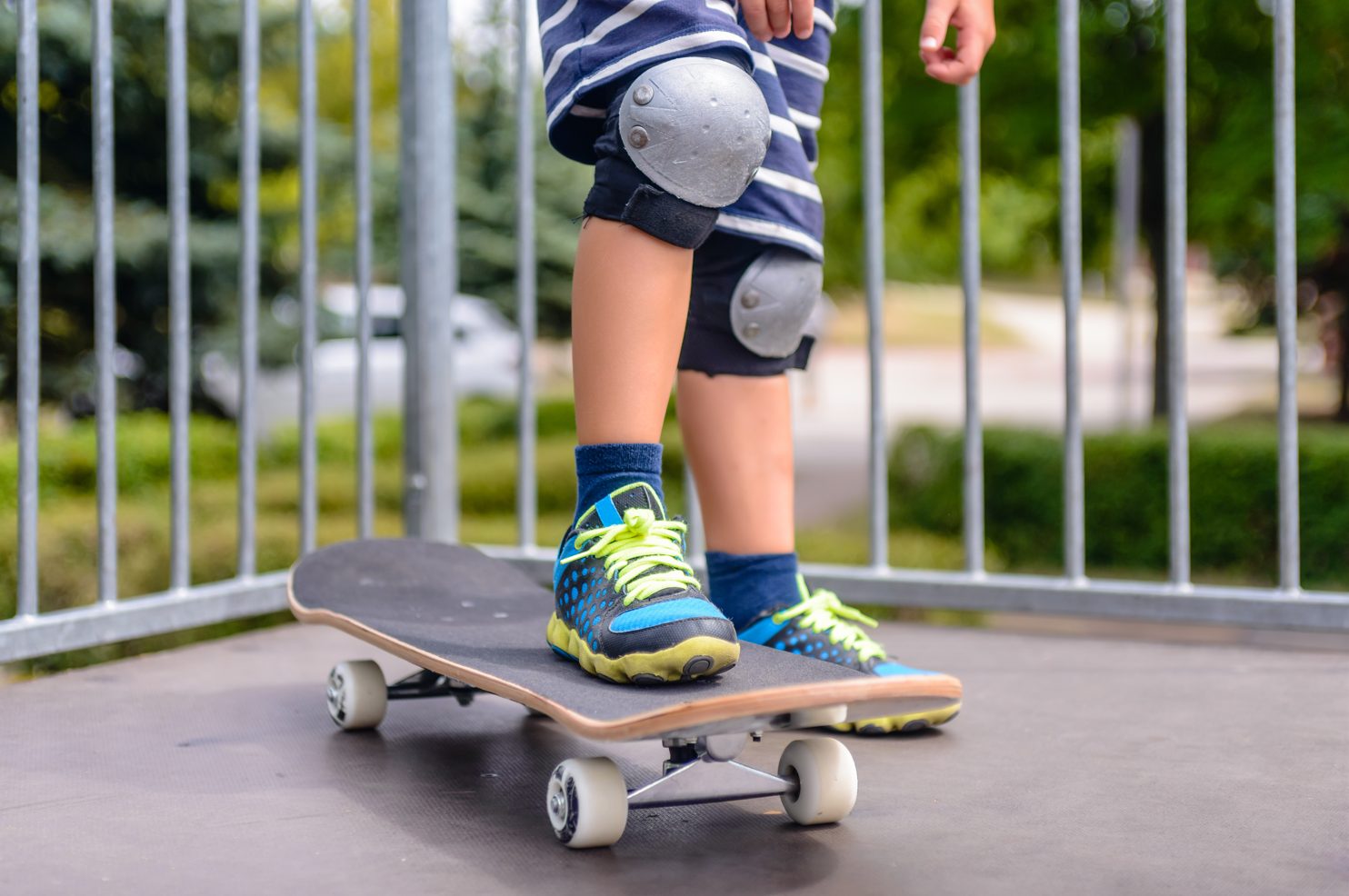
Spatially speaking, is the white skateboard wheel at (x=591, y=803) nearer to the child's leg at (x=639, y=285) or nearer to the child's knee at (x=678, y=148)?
the child's leg at (x=639, y=285)

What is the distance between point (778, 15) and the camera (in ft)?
4.71

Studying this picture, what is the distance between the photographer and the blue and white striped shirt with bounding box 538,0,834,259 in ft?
4.58

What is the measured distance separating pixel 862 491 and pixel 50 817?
26.7ft

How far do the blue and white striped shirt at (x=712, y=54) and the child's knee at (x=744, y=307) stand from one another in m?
0.03

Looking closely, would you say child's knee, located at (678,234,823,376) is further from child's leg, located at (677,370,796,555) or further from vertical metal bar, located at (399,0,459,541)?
vertical metal bar, located at (399,0,459,541)

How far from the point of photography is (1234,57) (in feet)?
24.9

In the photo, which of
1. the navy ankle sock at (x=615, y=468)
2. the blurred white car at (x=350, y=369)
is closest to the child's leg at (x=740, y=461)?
the navy ankle sock at (x=615, y=468)

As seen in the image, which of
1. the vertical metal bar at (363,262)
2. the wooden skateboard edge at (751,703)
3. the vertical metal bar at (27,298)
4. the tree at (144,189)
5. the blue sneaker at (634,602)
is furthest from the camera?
the tree at (144,189)

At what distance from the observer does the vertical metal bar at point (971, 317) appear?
85.6 inches

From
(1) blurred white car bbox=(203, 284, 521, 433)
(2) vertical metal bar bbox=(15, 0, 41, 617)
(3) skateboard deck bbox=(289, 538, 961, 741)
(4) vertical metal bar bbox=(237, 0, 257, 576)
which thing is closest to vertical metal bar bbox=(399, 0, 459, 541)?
(4) vertical metal bar bbox=(237, 0, 257, 576)

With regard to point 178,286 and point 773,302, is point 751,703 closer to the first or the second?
point 773,302

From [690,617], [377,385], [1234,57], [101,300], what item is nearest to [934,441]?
[1234,57]

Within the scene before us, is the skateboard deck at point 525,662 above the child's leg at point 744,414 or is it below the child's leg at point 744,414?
below

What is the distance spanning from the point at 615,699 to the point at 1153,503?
6.19 meters
